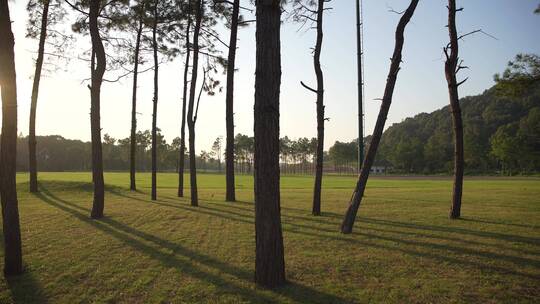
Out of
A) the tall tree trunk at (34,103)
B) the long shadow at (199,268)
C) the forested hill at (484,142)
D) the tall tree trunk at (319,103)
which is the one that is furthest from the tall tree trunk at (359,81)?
the forested hill at (484,142)

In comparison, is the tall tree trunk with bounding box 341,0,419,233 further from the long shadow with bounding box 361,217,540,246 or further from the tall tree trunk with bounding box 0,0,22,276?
the tall tree trunk with bounding box 0,0,22,276

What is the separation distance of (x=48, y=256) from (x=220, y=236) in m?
4.24

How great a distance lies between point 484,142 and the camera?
98.0m

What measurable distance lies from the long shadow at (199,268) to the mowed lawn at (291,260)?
0.02 metres

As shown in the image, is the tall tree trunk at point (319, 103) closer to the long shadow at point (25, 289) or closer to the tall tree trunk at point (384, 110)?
the tall tree trunk at point (384, 110)

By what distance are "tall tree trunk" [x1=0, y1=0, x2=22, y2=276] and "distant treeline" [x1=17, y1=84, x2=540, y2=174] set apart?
273ft

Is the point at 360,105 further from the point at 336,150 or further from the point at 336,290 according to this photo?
the point at 336,150

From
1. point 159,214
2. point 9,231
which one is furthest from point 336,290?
point 159,214

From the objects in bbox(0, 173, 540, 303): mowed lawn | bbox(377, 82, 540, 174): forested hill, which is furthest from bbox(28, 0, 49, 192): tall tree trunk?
bbox(377, 82, 540, 174): forested hill

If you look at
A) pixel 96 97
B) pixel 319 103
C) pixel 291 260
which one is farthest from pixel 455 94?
pixel 96 97

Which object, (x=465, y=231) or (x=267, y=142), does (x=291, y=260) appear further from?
(x=465, y=231)

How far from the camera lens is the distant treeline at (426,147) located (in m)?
76.5

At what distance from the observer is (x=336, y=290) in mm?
5910

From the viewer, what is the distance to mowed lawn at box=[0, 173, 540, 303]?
5.76 meters
